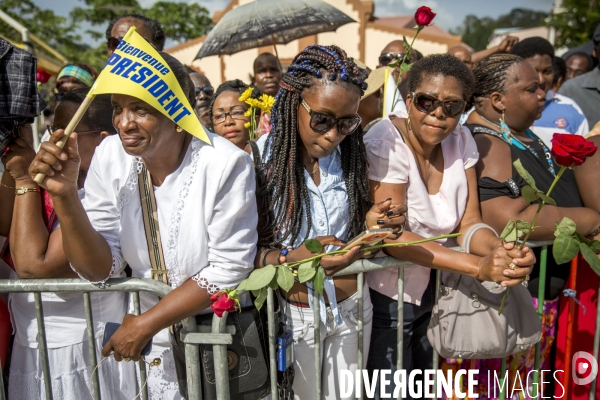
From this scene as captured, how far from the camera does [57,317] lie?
226 centimetres

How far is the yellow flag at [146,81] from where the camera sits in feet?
5.68

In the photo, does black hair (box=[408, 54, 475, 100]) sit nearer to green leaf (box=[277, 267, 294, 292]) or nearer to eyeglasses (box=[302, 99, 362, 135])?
eyeglasses (box=[302, 99, 362, 135])

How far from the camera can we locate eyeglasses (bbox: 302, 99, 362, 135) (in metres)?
2.09

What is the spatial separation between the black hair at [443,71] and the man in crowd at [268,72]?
2.85 meters

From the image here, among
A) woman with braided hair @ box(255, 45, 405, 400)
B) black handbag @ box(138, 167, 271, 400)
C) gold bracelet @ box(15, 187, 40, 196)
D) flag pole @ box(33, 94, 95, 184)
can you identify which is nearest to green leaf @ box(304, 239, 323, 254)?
woman with braided hair @ box(255, 45, 405, 400)

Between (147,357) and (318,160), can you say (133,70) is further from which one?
(147,357)

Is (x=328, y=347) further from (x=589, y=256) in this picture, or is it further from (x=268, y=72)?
(x=268, y=72)

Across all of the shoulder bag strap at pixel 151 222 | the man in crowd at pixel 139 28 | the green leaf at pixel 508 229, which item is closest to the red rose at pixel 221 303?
the shoulder bag strap at pixel 151 222

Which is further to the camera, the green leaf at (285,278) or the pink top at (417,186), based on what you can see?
the pink top at (417,186)

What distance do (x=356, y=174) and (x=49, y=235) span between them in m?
1.41

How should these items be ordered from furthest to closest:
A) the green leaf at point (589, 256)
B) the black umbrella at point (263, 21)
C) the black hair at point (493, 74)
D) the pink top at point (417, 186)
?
the black umbrella at point (263, 21) → the black hair at point (493, 74) → the pink top at point (417, 186) → the green leaf at point (589, 256)

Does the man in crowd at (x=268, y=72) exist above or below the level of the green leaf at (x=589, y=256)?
above

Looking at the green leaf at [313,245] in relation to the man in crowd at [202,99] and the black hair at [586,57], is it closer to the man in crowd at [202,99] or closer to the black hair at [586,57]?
the man in crowd at [202,99]

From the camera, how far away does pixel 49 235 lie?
2.10 metres
